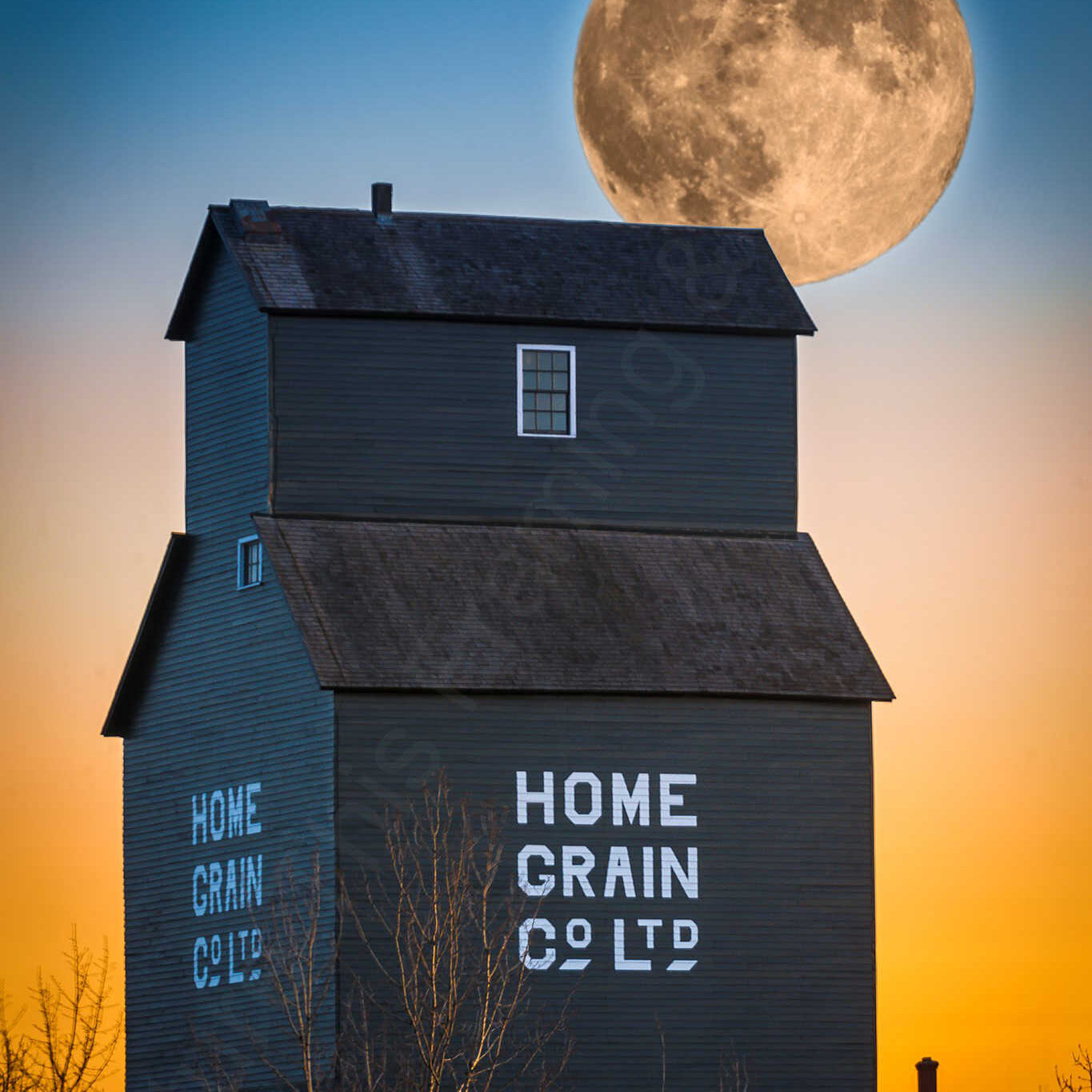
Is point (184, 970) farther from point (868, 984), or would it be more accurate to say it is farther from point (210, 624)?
point (868, 984)

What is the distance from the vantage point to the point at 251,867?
195 ft

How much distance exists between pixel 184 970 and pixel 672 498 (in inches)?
422

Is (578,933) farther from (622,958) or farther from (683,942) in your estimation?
(683,942)

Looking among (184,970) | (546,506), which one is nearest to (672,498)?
(546,506)

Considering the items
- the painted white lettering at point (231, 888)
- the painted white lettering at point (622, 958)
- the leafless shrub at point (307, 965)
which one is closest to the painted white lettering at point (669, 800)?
the painted white lettering at point (622, 958)

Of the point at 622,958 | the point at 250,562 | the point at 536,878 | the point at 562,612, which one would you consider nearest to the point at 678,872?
the point at 622,958

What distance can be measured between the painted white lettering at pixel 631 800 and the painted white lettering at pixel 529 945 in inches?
75.4

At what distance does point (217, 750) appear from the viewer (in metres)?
60.7

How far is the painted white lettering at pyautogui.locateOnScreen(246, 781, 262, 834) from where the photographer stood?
5922 centimetres

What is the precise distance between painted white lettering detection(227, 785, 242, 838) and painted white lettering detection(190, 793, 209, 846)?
85 centimetres

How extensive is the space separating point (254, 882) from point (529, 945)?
4452 mm

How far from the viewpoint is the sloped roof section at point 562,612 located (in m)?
58.2

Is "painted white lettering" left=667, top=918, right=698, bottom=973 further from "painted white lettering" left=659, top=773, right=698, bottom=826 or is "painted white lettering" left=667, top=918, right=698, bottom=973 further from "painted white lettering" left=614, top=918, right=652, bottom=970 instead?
"painted white lettering" left=659, top=773, right=698, bottom=826

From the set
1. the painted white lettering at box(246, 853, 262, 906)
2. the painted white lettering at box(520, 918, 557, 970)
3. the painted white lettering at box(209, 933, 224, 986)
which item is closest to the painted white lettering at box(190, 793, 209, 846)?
the painted white lettering at box(209, 933, 224, 986)
